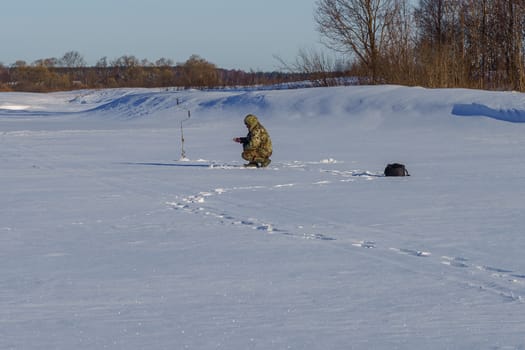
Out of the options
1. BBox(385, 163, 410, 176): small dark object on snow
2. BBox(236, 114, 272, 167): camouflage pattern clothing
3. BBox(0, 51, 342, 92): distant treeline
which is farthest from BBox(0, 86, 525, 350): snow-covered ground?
BBox(0, 51, 342, 92): distant treeline

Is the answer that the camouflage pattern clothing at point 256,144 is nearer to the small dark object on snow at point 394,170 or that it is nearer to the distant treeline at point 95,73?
the small dark object on snow at point 394,170

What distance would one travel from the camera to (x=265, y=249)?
8164mm

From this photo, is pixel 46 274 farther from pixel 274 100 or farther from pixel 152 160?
Answer: pixel 274 100

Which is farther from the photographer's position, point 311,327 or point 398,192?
point 398,192

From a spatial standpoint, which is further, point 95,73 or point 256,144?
point 95,73

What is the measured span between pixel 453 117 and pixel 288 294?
73.4 ft

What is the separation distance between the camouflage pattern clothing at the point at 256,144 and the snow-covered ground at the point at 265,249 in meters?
0.49

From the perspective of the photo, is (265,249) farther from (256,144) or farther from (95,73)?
(95,73)

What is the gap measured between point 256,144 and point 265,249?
8605 mm

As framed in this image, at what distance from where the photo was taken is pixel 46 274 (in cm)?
717

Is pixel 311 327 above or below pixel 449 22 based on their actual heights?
below

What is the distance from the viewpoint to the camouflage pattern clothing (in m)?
16.6

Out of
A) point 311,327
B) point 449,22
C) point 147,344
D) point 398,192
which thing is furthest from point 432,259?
point 449,22

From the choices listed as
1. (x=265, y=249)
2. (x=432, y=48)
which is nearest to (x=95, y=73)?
(x=432, y=48)
